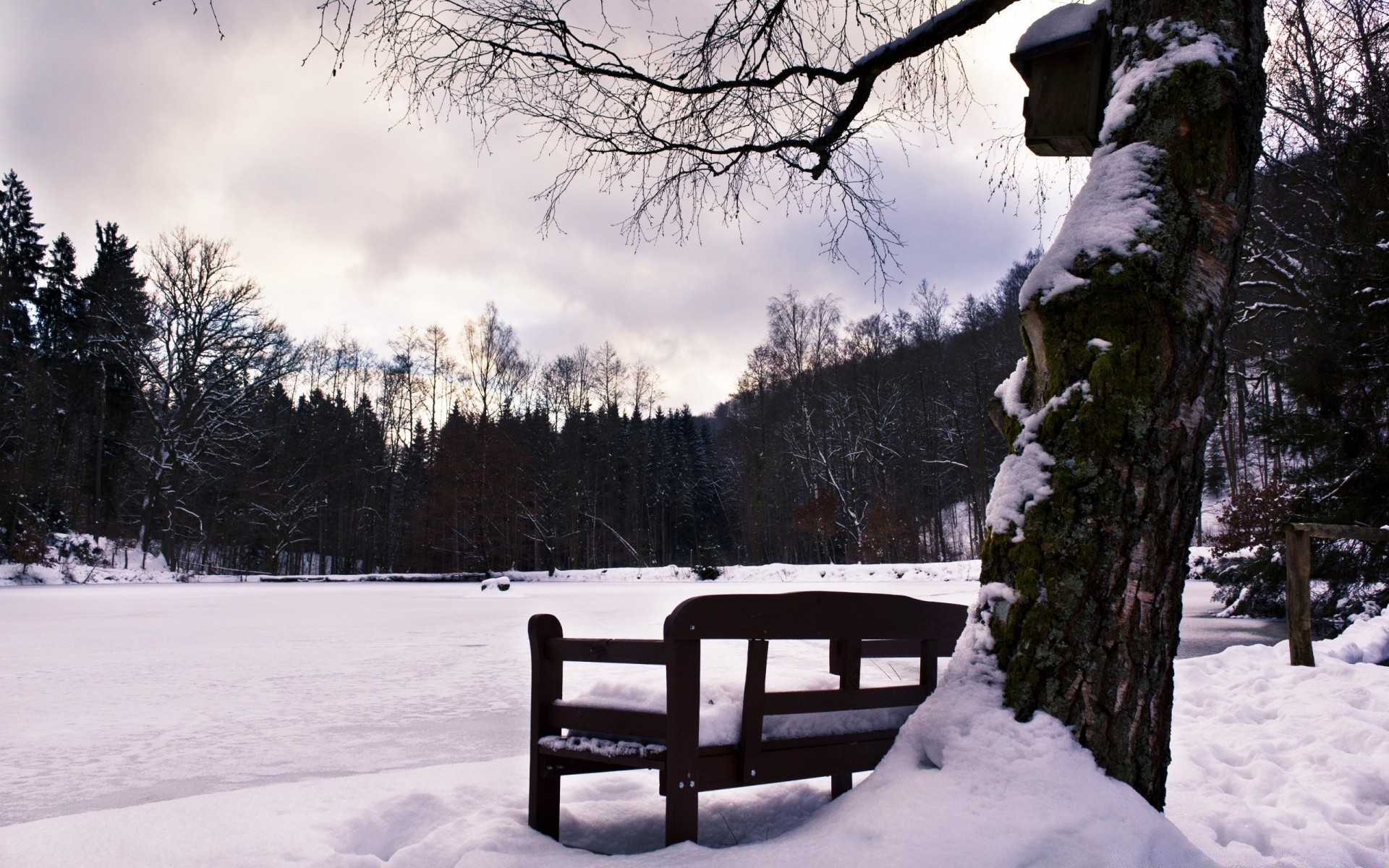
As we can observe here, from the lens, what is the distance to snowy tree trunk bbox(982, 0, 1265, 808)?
6.90 feet

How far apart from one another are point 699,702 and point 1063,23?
8.09ft

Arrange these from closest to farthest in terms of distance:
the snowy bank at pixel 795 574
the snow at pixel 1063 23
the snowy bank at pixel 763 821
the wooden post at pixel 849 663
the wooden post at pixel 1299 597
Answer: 1. the snowy bank at pixel 763 821
2. the snow at pixel 1063 23
3. the wooden post at pixel 849 663
4. the wooden post at pixel 1299 597
5. the snowy bank at pixel 795 574

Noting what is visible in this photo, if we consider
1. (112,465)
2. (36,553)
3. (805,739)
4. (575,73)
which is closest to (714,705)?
(805,739)

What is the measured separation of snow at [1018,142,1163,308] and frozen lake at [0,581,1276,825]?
3.54 m

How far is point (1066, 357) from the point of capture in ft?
7.39

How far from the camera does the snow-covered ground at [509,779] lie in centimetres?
197

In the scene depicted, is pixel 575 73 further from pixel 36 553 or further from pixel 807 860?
pixel 36 553

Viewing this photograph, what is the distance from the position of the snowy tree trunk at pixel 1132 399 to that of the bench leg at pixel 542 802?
1478 millimetres

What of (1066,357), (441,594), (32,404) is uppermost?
(32,404)

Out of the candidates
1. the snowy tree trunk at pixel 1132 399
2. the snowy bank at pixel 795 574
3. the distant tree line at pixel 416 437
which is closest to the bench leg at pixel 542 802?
the snowy tree trunk at pixel 1132 399

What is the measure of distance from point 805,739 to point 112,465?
41687 millimetres

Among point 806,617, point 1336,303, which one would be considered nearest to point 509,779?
point 806,617

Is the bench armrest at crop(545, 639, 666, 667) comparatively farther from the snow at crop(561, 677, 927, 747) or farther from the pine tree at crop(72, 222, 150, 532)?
the pine tree at crop(72, 222, 150, 532)

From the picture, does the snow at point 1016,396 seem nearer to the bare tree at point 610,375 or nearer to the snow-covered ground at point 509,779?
the snow-covered ground at point 509,779
